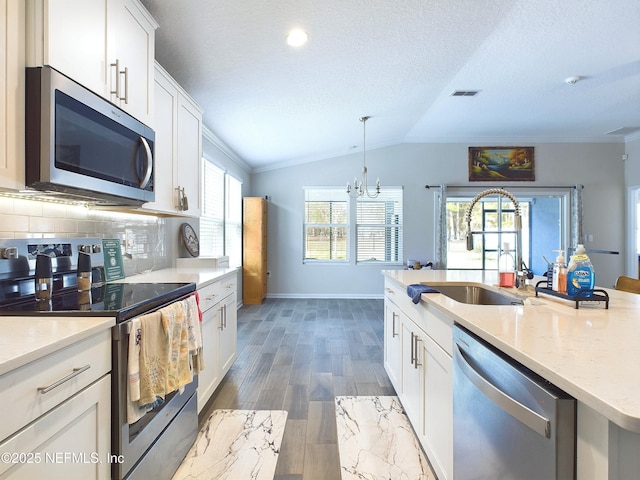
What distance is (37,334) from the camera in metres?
0.94

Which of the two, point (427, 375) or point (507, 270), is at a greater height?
point (507, 270)

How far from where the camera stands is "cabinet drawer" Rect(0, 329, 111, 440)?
76cm

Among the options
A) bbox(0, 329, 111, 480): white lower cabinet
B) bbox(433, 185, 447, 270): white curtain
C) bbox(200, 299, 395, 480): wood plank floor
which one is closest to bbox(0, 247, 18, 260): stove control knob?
bbox(0, 329, 111, 480): white lower cabinet

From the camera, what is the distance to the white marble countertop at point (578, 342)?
597 mm

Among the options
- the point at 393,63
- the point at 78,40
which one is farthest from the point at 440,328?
the point at 393,63

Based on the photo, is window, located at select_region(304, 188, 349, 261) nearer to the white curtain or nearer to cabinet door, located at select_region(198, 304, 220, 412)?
the white curtain

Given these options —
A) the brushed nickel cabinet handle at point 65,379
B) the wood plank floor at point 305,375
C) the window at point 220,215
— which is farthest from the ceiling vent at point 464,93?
the brushed nickel cabinet handle at point 65,379

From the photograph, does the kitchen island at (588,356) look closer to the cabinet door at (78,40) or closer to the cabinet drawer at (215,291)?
the cabinet drawer at (215,291)

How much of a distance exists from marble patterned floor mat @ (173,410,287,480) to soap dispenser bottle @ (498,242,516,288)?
1554 mm

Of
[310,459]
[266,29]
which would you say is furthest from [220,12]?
[310,459]

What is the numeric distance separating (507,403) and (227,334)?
211 cm

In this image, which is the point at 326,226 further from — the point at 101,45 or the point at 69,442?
the point at 69,442

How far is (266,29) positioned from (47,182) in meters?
1.72

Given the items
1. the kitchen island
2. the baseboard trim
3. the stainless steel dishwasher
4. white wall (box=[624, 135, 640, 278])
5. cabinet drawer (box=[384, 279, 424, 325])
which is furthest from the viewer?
the baseboard trim
